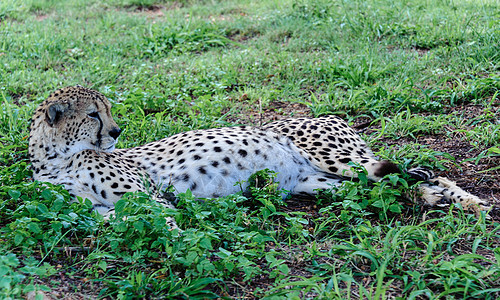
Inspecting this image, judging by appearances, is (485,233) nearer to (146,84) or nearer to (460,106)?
(460,106)

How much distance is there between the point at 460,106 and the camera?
17.5ft

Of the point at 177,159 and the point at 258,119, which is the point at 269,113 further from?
the point at 177,159

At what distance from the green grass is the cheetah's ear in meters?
0.48

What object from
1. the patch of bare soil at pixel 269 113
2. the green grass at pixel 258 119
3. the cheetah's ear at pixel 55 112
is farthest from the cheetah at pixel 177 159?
the patch of bare soil at pixel 269 113

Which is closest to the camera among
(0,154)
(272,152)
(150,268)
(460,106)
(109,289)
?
(109,289)

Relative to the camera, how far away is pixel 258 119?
5.60 m

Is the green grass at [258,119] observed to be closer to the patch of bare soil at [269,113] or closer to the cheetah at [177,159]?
the patch of bare soil at [269,113]

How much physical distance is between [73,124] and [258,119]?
7.22 ft

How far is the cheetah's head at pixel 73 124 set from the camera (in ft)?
12.6

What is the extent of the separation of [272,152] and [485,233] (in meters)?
1.65

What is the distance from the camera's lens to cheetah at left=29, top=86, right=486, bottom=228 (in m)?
3.75

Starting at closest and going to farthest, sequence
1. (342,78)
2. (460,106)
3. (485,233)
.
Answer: (485,233) → (460,106) → (342,78)

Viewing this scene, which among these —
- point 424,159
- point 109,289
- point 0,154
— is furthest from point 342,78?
point 109,289

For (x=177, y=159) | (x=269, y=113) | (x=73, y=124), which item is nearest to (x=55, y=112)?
(x=73, y=124)
